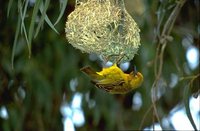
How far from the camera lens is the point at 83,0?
1651mm

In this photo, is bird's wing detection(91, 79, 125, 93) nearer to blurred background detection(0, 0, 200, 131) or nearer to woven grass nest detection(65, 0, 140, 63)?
woven grass nest detection(65, 0, 140, 63)

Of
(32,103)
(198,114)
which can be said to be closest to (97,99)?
(32,103)

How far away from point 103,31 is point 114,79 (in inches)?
7.6

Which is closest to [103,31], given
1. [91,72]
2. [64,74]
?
[91,72]

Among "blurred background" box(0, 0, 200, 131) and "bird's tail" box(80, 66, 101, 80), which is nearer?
"bird's tail" box(80, 66, 101, 80)

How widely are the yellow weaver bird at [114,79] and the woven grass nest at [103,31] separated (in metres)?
0.12

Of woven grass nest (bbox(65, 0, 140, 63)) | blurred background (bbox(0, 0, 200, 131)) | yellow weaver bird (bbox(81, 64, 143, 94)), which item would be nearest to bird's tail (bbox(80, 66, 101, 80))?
yellow weaver bird (bbox(81, 64, 143, 94))

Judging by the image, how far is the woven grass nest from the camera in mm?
1561

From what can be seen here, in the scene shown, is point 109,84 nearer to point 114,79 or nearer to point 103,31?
point 114,79

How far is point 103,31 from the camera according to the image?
1.58 meters

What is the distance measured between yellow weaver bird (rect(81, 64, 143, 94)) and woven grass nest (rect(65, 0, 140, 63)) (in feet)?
0.39

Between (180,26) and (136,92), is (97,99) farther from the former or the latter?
(180,26)

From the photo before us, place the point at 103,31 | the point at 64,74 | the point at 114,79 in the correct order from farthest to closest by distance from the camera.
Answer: the point at 64,74 → the point at 103,31 → the point at 114,79

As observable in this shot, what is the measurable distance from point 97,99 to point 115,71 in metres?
1.37
